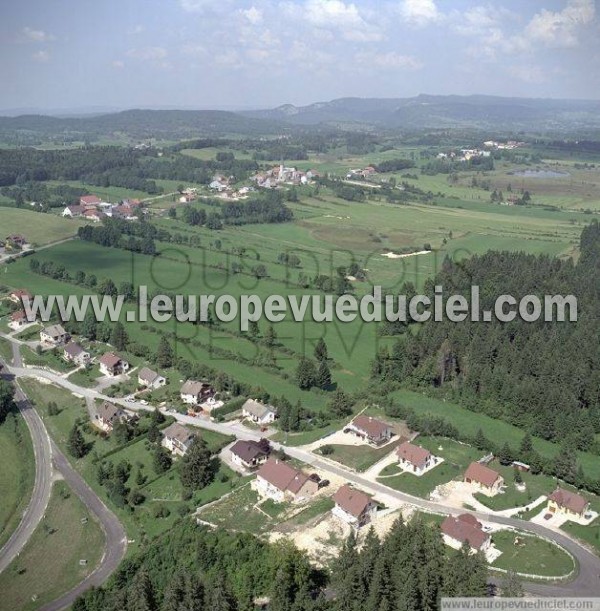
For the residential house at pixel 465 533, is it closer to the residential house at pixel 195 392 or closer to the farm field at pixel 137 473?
the farm field at pixel 137 473

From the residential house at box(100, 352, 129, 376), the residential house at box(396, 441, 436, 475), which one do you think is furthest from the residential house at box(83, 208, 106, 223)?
the residential house at box(396, 441, 436, 475)

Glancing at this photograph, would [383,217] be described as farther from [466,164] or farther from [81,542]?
[81,542]

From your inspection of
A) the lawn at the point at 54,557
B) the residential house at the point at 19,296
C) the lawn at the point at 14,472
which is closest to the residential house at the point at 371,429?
the lawn at the point at 54,557

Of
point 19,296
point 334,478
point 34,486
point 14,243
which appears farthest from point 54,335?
point 14,243

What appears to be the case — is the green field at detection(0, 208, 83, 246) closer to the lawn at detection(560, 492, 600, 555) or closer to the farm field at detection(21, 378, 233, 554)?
the farm field at detection(21, 378, 233, 554)

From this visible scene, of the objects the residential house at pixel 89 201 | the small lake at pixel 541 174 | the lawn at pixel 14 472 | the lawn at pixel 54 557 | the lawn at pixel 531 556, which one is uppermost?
the small lake at pixel 541 174

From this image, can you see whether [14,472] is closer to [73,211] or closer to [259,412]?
[259,412]

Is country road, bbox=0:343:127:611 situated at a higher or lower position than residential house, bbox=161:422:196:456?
lower
